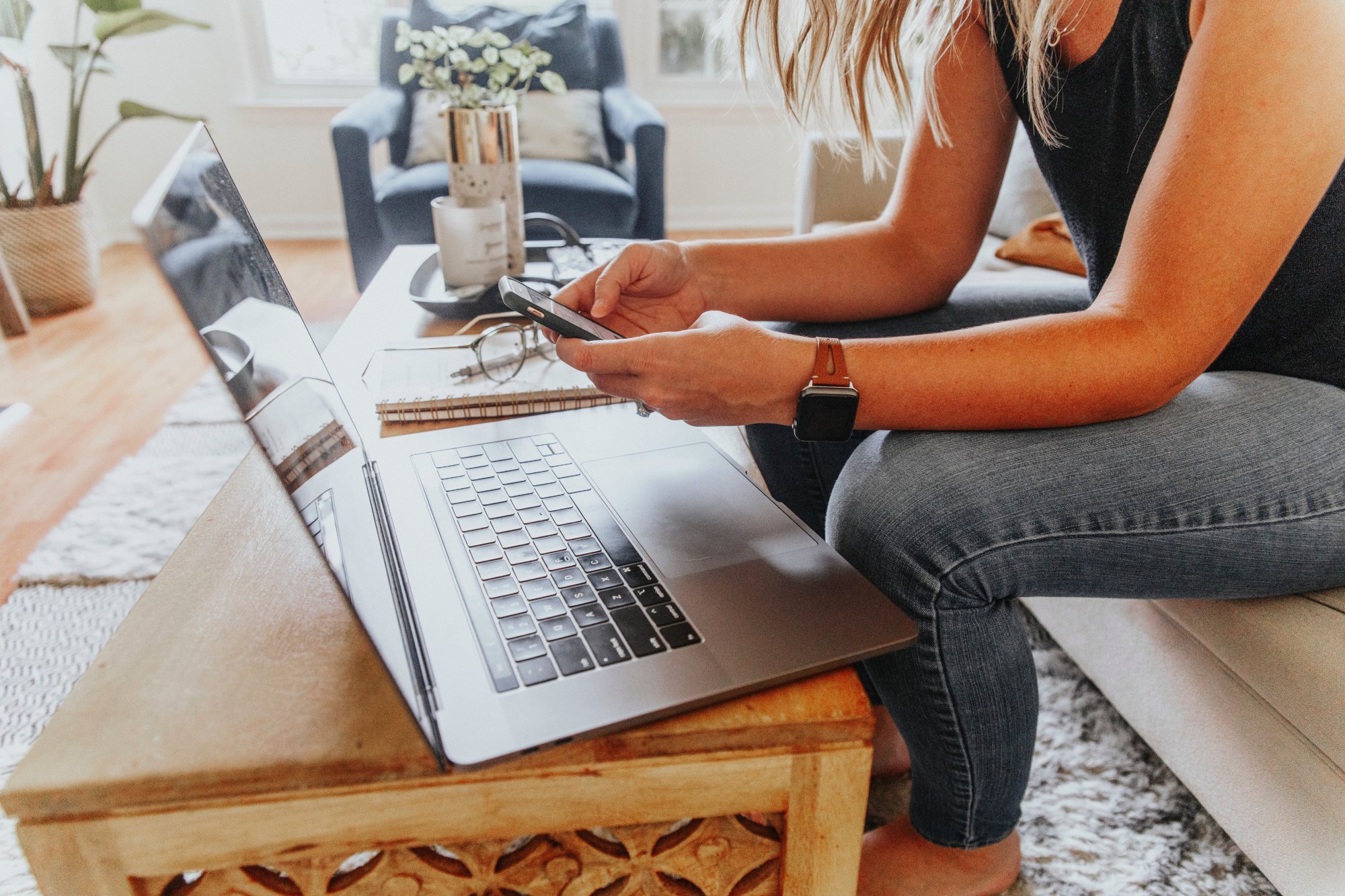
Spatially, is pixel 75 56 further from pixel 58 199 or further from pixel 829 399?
pixel 829 399

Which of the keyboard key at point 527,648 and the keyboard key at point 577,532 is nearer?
the keyboard key at point 527,648

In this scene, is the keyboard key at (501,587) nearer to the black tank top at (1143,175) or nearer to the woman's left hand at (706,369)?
the woman's left hand at (706,369)

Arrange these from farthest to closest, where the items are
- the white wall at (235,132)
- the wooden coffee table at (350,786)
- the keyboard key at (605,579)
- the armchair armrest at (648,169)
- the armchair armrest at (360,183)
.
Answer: the white wall at (235,132), the armchair armrest at (648,169), the armchair armrest at (360,183), the keyboard key at (605,579), the wooden coffee table at (350,786)

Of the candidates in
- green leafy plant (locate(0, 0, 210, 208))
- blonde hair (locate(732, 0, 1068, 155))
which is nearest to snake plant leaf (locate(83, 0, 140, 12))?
green leafy plant (locate(0, 0, 210, 208))

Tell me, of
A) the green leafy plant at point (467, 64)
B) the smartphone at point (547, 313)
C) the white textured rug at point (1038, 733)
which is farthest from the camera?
the green leafy plant at point (467, 64)

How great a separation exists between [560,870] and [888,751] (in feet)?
1.67

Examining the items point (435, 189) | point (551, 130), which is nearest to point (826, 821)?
point (435, 189)

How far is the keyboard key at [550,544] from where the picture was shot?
1.83ft

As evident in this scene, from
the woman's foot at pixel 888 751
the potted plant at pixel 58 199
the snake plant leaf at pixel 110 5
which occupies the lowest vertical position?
the woman's foot at pixel 888 751

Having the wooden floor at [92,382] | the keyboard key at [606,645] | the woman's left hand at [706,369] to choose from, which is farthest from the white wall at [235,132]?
the keyboard key at [606,645]

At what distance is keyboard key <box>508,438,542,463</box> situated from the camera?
26.8 inches

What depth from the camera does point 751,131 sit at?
3811 mm

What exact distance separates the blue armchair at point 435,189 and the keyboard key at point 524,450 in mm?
1723

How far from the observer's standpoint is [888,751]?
0.92 m
